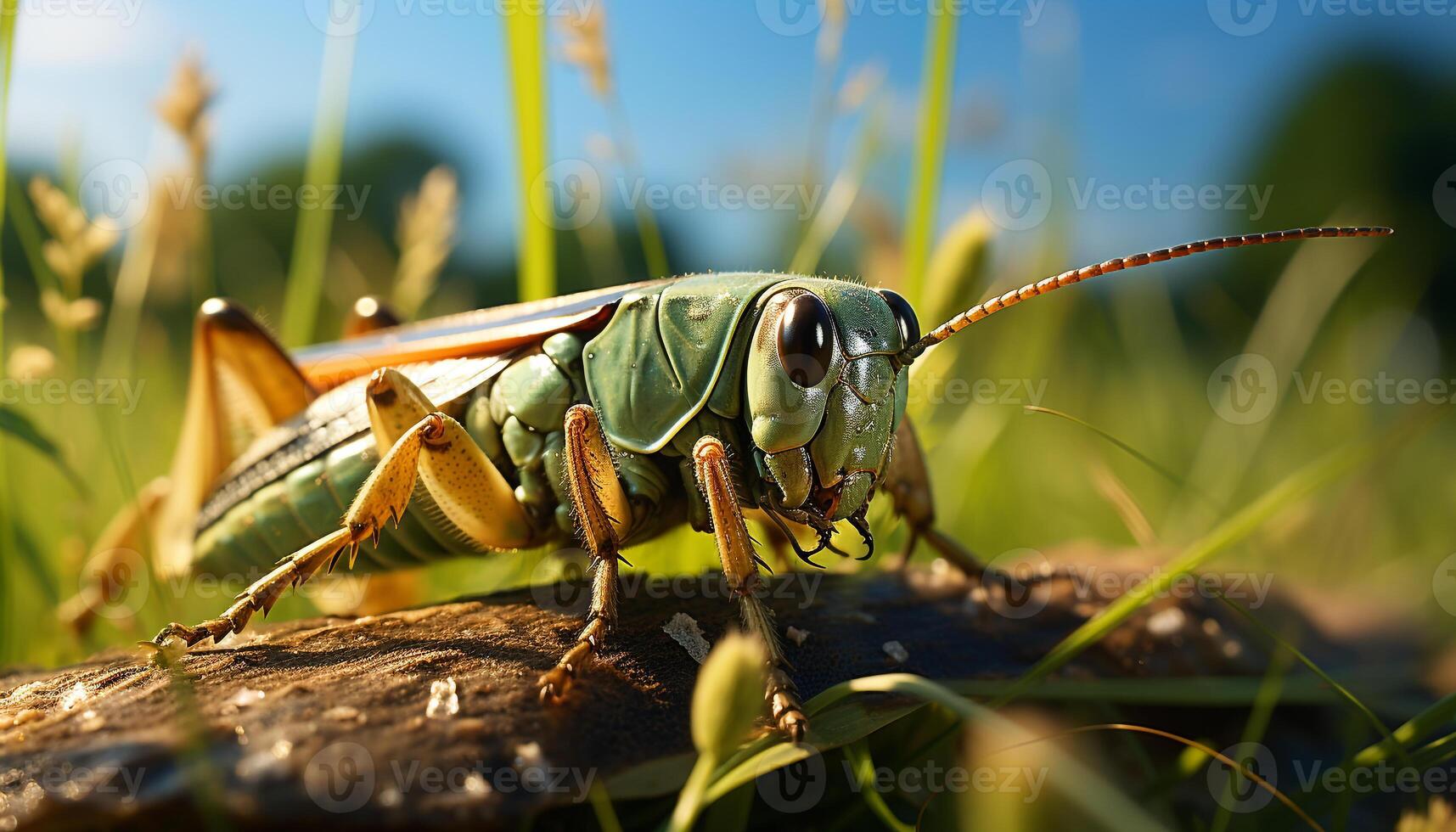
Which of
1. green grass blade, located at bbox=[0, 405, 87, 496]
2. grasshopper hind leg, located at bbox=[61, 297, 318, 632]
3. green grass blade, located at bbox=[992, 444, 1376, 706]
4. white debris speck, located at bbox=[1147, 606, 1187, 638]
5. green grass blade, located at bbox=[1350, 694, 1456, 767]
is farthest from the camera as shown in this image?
grasshopper hind leg, located at bbox=[61, 297, 318, 632]

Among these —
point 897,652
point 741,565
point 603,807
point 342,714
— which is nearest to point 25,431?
point 342,714

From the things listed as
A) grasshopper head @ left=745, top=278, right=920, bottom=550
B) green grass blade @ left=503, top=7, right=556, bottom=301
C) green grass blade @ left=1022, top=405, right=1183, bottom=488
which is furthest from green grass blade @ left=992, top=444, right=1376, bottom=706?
green grass blade @ left=503, top=7, right=556, bottom=301

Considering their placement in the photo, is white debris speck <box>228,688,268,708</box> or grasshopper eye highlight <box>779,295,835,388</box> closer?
white debris speck <box>228,688,268,708</box>

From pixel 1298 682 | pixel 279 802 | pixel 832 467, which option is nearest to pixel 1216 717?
pixel 1298 682

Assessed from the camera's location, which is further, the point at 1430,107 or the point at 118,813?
the point at 1430,107

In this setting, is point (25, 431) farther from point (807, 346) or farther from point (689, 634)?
point (807, 346)

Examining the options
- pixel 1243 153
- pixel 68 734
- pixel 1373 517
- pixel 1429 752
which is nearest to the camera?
pixel 68 734

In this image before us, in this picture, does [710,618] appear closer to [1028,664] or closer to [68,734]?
[1028,664]

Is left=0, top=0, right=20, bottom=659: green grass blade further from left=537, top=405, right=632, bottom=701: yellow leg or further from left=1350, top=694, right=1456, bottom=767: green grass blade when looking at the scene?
left=1350, top=694, right=1456, bottom=767: green grass blade
